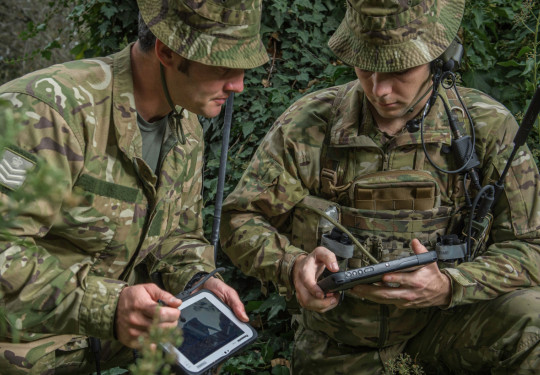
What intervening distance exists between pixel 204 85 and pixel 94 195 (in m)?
0.58

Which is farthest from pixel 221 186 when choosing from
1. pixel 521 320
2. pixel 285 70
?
pixel 285 70

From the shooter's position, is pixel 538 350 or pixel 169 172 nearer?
pixel 538 350

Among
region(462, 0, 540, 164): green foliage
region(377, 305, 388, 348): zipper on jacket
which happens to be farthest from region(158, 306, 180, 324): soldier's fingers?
region(462, 0, 540, 164): green foliage

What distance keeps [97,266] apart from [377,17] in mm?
1476

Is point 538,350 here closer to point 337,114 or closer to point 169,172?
point 337,114

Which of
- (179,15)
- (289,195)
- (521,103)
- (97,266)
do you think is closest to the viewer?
(179,15)

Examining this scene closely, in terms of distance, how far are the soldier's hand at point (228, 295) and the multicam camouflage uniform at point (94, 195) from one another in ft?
0.51

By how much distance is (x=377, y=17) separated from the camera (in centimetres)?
273

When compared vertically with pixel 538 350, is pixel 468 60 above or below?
above

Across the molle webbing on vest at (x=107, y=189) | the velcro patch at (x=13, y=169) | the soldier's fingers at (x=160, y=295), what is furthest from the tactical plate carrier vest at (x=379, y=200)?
the velcro patch at (x=13, y=169)

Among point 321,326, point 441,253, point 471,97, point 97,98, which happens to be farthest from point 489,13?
point 97,98

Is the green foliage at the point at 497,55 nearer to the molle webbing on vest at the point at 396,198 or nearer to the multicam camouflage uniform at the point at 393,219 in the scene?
the multicam camouflage uniform at the point at 393,219

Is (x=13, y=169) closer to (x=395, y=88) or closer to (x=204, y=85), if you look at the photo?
(x=204, y=85)

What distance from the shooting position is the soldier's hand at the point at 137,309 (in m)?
2.22
